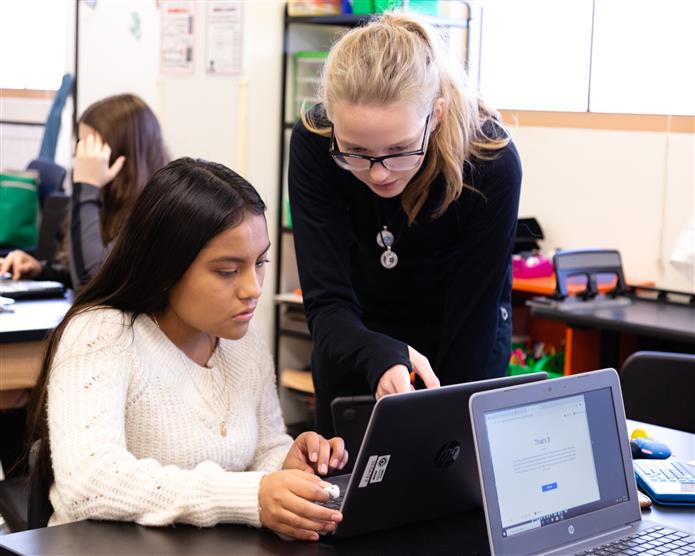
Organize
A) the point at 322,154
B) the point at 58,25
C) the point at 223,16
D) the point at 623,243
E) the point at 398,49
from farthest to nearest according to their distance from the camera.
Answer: the point at 58,25 → the point at 223,16 → the point at 623,243 → the point at 322,154 → the point at 398,49

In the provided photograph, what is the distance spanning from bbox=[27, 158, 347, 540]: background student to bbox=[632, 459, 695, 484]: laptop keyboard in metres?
0.45

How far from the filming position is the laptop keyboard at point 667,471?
1.47 m

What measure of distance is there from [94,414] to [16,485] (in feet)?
2.41

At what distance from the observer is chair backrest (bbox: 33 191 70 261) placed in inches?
149

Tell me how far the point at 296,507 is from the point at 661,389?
1.23 m

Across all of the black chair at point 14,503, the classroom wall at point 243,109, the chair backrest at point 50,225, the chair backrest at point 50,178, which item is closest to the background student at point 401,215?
the black chair at point 14,503

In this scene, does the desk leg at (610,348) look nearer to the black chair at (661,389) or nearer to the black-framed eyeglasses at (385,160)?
the black chair at (661,389)

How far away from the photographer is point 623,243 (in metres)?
3.37

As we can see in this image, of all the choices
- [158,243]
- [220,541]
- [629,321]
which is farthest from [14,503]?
[629,321]

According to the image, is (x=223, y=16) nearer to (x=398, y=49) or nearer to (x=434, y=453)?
(x=398, y=49)

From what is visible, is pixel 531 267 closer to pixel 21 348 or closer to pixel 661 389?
pixel 661 389

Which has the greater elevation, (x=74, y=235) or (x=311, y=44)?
(x=311, y=44)

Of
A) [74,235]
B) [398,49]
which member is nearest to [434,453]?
[398,49]

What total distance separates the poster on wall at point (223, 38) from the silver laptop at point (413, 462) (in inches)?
106
